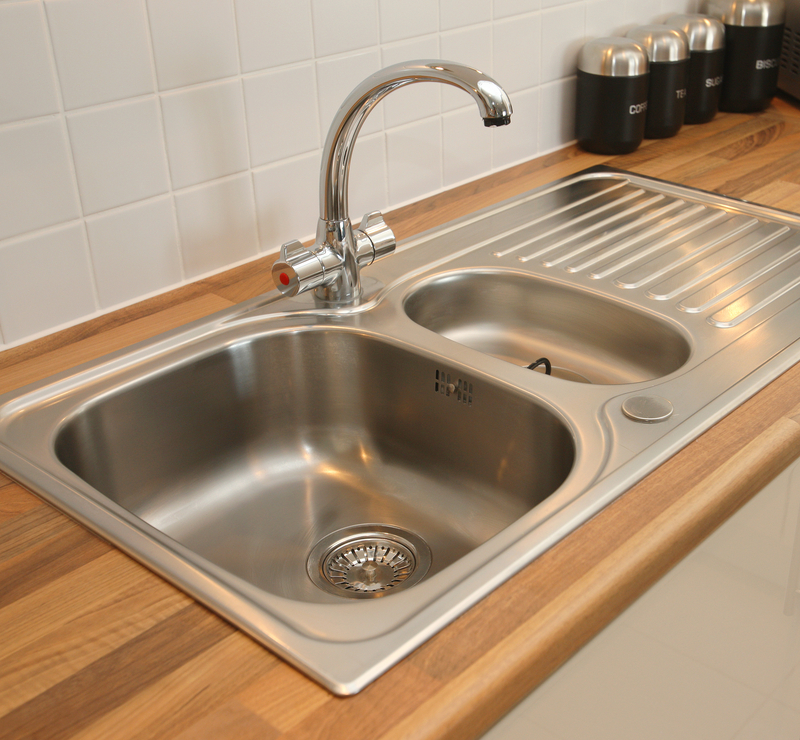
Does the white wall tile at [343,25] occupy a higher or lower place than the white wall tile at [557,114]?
higher

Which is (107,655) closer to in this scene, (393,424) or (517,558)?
(517,558)

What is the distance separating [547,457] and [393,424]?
0.75ft

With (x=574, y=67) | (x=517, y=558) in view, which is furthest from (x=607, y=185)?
(x=517, y=558)

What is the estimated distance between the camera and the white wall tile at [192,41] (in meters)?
0.98

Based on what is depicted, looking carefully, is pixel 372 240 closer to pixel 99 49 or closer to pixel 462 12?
pixel 99 49

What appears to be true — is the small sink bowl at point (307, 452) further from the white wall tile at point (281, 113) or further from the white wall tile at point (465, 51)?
the white wall tile at point (465, 51)

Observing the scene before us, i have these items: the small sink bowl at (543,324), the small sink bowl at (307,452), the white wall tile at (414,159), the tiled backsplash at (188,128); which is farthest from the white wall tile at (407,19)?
the small sink bowl at (307,452)

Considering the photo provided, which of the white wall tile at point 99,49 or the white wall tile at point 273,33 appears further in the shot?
the white wall tile at point 273,33

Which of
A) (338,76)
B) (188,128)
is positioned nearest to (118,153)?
(188,128)

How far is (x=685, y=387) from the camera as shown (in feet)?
2.87

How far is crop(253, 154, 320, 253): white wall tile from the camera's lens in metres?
1.15

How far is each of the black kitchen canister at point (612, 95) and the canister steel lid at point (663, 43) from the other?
A: 39mm

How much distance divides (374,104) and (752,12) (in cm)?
102

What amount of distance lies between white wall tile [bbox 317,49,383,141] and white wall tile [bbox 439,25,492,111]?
0.46ft
